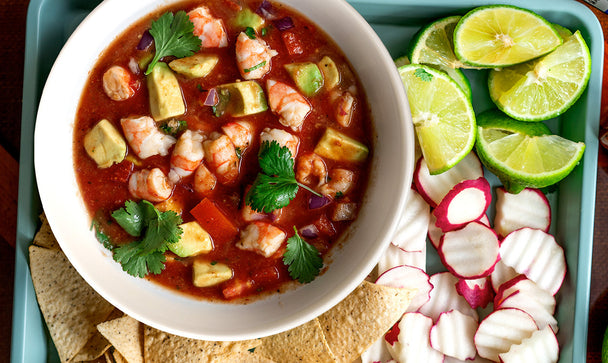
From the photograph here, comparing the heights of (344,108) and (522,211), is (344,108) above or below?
above

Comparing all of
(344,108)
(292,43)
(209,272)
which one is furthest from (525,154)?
(209,272)

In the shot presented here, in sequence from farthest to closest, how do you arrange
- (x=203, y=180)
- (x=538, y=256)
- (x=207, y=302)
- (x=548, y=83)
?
(x=538, y=256) → (x=548, y=83) → (x=207, y=302) → (x=203, y=180)

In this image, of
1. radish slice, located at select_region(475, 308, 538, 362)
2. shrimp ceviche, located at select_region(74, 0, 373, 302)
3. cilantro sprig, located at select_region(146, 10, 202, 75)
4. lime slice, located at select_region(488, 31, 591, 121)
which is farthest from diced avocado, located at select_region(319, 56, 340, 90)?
radish slice, located at select_region(475, 308, 538, 362)

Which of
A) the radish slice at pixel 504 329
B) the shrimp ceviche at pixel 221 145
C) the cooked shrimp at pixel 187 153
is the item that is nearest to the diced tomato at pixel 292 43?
the shrimp ceviche at pixel 221 145

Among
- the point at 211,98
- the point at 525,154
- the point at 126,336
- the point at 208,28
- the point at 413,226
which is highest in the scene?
the point at 208,28

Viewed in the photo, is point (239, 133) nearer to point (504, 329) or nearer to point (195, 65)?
point (195, 65)

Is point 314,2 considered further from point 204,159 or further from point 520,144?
point 520,144

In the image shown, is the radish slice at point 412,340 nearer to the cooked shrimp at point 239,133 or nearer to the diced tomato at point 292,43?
the cooked shrimp at point 239,133
